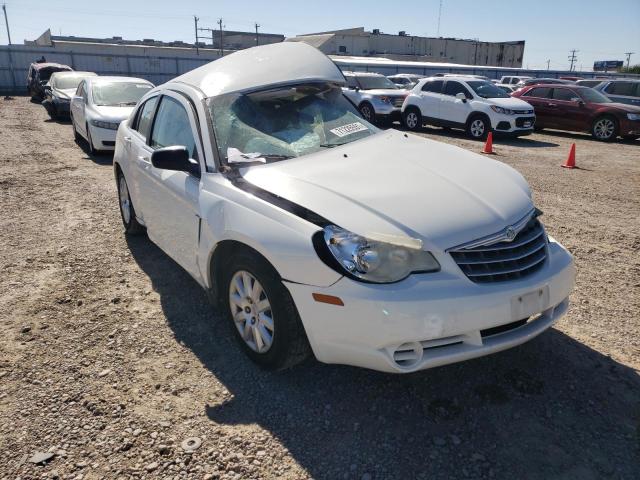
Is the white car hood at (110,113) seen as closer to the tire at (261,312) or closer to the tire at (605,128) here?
the tire at (261,312)

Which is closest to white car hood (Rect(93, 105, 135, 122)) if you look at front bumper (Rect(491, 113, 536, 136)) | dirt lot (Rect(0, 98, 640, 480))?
dirt lot (Rect(0, 98, 640, 480))

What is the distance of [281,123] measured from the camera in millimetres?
3611

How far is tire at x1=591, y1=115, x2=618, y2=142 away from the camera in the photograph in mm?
13836

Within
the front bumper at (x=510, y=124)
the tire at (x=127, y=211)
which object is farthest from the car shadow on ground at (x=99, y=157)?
the front bumper at (x=510, y=124)

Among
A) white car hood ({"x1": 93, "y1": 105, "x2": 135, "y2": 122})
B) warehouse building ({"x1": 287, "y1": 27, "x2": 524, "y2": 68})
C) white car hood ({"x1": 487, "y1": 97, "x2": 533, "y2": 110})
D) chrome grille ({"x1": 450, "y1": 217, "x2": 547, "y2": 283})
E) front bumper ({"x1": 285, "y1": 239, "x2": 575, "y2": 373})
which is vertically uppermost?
warehouse building ({"x1": 287, "y1": 27, "x2": 524, "y2": 68})

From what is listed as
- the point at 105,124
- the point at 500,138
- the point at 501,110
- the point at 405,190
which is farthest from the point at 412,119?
the point at 405,190

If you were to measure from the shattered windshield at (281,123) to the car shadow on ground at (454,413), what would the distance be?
1.38 m

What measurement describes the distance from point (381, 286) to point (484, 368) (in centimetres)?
114

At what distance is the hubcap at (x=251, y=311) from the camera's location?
9.49 feet

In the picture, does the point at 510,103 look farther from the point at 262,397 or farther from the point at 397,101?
the point at 262,397

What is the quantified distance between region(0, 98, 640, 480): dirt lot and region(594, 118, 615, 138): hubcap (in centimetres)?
1099

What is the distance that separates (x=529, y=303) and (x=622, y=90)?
16822mm

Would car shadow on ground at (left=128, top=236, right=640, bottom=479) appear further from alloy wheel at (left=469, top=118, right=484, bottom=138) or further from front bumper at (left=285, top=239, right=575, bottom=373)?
alloy wheel at (left=469, top=118, right=484, bottom=138)

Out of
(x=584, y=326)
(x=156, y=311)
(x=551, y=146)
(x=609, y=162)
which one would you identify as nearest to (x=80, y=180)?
(x=156, y=311)
